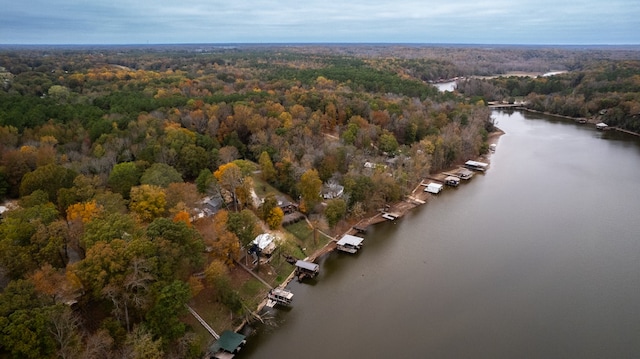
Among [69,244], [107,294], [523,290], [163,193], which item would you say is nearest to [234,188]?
[163,193]

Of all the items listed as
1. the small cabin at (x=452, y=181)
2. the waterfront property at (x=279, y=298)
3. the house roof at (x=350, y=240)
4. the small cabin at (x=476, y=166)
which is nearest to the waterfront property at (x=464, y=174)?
the small cabin at (x=452, y=181)

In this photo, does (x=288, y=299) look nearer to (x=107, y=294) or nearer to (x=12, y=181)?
(x=107, y=294)

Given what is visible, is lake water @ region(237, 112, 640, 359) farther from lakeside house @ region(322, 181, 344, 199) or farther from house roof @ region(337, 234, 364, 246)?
lakeside house @ region(322, 181, 344, 199)

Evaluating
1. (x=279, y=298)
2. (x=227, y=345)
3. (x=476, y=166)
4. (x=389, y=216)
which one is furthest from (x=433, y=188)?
(x=227, y=345)

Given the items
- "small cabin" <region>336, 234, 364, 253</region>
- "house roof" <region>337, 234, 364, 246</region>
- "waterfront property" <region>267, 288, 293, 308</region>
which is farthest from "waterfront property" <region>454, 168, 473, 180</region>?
"waterfront property" <region>267, 288, 293, 308</region>

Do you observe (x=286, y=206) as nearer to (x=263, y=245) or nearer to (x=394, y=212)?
(x=263, y=245)

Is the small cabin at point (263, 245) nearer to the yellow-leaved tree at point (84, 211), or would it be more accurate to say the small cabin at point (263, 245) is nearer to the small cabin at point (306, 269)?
the small cabin at point (306, 269)
